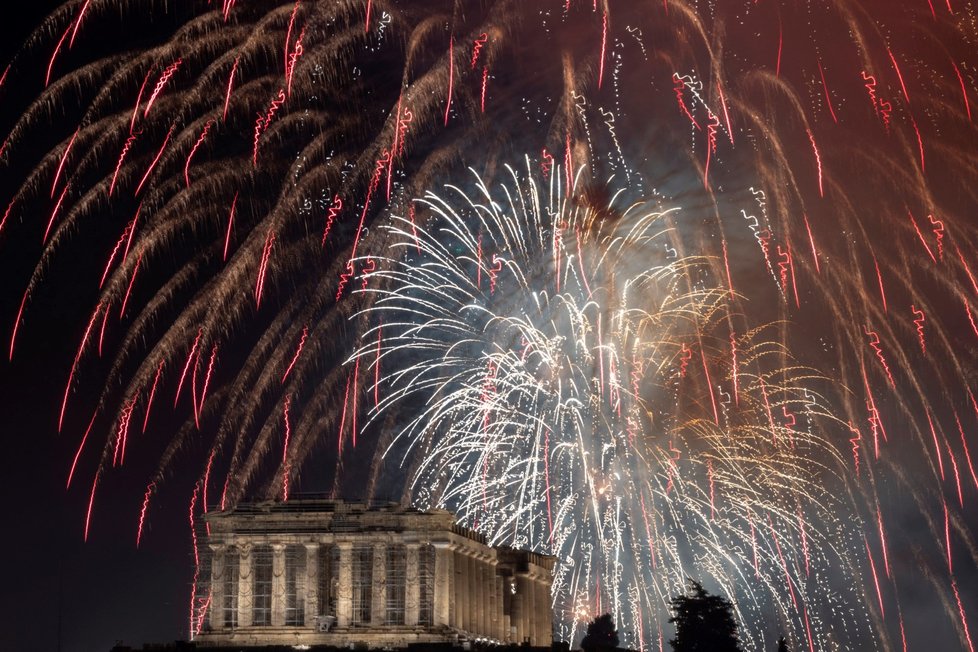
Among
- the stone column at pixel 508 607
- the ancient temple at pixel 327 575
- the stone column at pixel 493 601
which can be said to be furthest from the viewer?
the stone column at pixel 508 607

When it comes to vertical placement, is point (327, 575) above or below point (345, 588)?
above

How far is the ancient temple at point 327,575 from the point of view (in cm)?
10981

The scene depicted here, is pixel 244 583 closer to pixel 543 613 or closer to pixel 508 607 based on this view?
pixel 508 607

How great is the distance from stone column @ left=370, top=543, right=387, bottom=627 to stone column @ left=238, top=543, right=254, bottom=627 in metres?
8.88

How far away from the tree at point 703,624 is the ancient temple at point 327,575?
52.7ft

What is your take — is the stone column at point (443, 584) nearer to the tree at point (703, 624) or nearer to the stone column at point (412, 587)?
the stone column at point (412, 587)

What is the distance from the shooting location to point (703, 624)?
114 metres

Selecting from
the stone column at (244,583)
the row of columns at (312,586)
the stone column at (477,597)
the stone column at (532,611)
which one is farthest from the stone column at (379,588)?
the stone column at (532,611)

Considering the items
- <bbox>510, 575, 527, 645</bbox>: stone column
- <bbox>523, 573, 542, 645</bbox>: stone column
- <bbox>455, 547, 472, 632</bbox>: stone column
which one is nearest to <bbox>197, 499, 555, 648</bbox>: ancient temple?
<bbox>455, 547, 472, 632</bbox>: stone column

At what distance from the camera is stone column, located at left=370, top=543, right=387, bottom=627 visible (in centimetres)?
11000

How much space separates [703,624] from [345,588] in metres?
26.5

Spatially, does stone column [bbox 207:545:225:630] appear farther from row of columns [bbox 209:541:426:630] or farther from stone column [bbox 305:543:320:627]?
stone column [bbox 305:543:320:627]

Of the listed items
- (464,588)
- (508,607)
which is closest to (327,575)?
(464,588)

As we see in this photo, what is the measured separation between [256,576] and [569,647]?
2440cm
